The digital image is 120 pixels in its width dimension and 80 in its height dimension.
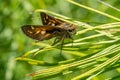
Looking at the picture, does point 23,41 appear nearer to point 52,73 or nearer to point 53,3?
point 53,3

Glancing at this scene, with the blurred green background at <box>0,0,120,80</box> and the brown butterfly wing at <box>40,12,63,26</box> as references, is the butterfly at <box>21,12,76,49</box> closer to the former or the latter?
the brown butterfly wing at <box>40,12,63,26</box>

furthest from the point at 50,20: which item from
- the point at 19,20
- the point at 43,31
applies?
the point at 19,20

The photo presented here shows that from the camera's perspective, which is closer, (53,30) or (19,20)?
(53,30)

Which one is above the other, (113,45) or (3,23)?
(113,45)

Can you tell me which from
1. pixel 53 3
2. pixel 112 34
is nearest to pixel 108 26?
pixel 112 34

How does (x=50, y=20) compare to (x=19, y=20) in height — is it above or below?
above

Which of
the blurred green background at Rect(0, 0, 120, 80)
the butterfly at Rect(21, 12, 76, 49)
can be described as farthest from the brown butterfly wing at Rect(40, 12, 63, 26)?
the blurred green background at Rect(0, 0, 120, 80)

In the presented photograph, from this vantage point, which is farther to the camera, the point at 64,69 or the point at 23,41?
the point at 23,41

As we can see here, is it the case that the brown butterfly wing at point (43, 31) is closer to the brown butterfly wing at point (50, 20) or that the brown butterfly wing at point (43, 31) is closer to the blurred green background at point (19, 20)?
the brown butterfly wing at point (50, 20)

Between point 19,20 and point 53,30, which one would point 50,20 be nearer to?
point 53,30
